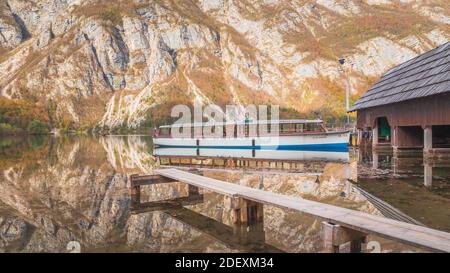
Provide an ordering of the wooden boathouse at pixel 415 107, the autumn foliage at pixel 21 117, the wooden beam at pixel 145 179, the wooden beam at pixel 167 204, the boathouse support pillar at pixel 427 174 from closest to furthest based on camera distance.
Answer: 1. the wooden beam at pixel 167 204
2. the wooden beam at pixel 145 179
3. the boathouse support pillar at pixel 427 174
4. the wooden boathouse at pixel 415 107
5. the autumn foliage at pixel 21 117

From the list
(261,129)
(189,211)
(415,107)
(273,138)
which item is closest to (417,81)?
(415,107)

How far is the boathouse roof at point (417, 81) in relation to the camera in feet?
90.6

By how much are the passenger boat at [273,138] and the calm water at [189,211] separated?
73.3 feet

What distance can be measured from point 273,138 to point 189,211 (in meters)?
34.5

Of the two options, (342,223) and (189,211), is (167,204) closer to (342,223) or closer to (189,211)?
(189,211)

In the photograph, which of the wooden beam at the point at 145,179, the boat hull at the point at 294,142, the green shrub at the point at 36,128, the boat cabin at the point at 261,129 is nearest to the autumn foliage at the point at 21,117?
the green shrub at the point at 36,128

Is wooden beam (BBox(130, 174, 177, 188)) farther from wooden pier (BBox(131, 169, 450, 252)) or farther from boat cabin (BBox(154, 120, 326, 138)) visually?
boat cabin (BBox(154, 120, 326, 138))

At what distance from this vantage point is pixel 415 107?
31.5 meters

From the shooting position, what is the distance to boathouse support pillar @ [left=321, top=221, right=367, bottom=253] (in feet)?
28.5

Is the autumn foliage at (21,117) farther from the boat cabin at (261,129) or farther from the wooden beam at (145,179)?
the wooden beam at (145,179)

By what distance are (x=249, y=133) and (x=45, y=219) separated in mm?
39381

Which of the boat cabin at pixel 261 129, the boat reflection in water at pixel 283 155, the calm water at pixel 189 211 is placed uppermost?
the boat cabin at pixel 261 129
